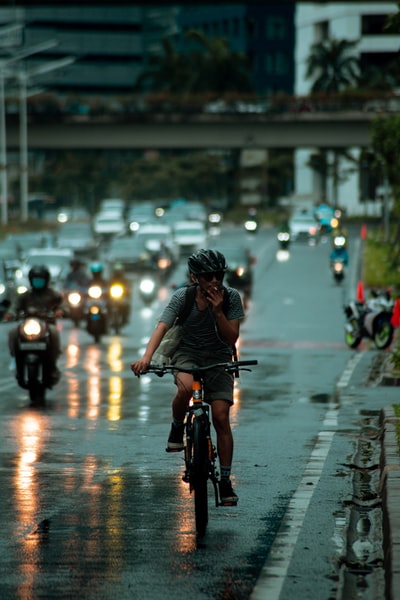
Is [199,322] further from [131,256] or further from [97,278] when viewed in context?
[131,256]

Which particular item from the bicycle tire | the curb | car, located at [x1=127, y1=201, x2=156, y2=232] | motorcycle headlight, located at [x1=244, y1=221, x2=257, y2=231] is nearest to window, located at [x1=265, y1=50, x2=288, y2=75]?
car, located at [x1=127, y1=201, x2=156, y2=232]

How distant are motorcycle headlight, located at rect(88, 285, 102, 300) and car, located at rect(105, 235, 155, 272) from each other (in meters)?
28.2

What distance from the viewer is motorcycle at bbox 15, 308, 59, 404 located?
1781 cm

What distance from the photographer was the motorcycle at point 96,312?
30.8m

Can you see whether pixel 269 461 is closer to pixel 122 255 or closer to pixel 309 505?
pixel 309 505

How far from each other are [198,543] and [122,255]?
52.3 m

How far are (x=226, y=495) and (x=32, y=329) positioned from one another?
27.1 ft

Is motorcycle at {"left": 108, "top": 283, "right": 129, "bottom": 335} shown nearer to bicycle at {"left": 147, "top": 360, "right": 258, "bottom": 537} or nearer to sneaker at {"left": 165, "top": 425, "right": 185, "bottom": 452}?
sneaker at {"left": 165, "top": 425, "right": 185, "bottom": 452}

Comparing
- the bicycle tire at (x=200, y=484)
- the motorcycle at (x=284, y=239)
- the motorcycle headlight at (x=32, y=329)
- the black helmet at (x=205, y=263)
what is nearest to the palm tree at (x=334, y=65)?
the motorcycle at (x=284, y=239)

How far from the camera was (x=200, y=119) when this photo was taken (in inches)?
3686

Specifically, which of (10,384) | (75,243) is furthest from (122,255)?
(10,384)

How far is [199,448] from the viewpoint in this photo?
9.46 meters

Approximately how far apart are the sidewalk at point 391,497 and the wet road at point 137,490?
1.18 feet

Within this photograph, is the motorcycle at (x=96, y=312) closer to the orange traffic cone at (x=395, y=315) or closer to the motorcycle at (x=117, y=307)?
the motorcycle at (x=117, y=307)
